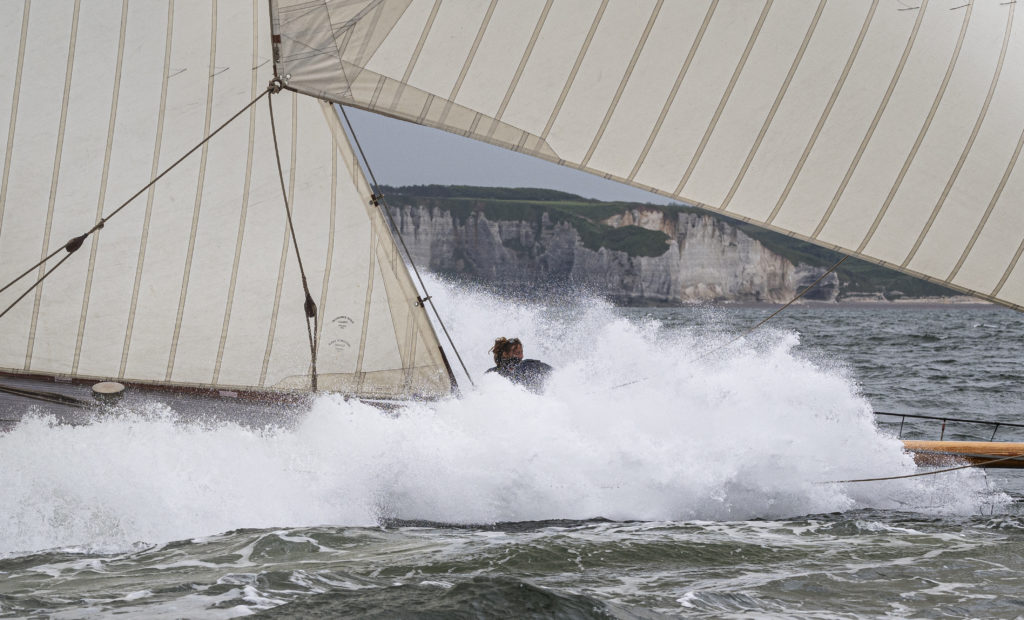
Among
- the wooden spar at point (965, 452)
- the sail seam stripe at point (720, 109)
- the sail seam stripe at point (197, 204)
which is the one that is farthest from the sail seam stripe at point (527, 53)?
the wooden spar at point (965, 452)

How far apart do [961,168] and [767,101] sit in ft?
3.69

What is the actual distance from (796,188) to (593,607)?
289 cm

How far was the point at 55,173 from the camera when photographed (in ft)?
20.6

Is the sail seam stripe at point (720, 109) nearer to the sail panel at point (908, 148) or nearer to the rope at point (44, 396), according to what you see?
the sail panel at point (908, 148)

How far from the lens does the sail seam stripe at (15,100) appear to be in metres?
6.22

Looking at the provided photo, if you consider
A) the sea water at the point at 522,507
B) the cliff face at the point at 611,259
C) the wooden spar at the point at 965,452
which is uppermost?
the cliff face at the point at 611,259

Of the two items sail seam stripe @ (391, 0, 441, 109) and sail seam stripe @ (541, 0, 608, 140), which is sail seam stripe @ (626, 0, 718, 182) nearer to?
sail seam stripe @ (541, 0, 608, 140)

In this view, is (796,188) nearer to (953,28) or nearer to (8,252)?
(953,28)

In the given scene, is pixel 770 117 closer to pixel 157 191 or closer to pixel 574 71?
pixel 574 71

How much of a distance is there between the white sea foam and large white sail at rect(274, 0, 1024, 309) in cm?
145

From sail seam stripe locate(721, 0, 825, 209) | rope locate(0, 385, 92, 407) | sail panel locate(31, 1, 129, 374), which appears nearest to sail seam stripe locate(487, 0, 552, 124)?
sail seam stripe locate(721, 0, 825, 209)

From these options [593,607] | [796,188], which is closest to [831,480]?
[796,188]

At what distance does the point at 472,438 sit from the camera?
5.95 meters

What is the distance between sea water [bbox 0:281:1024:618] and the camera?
3955 millimetres
